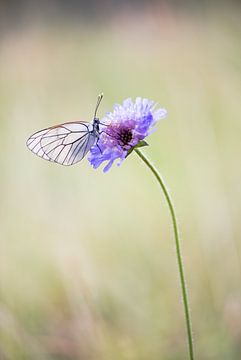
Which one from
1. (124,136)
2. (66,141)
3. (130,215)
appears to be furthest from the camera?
(130,215)

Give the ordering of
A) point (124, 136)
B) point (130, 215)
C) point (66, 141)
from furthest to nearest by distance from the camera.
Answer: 1. point (130, 215)
2. point (66, 141)
3. point (124, 136)

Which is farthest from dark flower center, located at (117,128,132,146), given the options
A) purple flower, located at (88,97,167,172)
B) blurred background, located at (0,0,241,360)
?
blurred background, located at (0,0,241,360)

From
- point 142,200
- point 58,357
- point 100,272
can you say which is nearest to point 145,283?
point 100,272

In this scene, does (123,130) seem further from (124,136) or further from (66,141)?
(66,141)

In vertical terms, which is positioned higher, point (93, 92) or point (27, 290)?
point (93, 92)

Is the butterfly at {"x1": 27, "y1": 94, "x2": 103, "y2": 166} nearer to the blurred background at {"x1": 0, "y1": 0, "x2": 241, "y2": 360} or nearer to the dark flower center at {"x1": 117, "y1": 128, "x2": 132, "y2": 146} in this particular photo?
the dark flower center at {"x1": 117, "y1": 128, "x2": 132, "y2": 146}

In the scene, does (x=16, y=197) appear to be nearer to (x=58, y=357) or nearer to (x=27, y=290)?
(x=27, y=290)

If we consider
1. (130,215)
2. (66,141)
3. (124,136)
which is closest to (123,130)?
(124,136)
